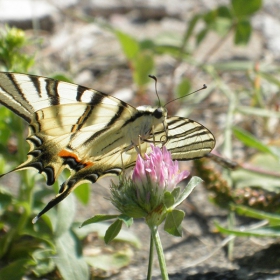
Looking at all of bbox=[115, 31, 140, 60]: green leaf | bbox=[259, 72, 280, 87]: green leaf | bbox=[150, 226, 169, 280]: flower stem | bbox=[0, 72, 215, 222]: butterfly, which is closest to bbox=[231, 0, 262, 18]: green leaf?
bbox=[259, 72, 280, 87]: green leaf

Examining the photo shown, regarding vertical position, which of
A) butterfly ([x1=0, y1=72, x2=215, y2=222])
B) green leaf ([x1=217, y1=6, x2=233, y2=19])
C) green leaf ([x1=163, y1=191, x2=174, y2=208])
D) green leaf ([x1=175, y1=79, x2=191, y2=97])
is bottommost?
green leaf ([x1=163, y1=191, x2=174, y2=208])

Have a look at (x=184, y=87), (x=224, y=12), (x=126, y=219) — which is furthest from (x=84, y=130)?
(x=224, y=12)

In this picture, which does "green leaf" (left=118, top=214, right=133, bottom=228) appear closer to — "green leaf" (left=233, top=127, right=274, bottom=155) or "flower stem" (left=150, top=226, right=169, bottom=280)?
"flower stem" (left=150, top=226, right=169, bottom=280)

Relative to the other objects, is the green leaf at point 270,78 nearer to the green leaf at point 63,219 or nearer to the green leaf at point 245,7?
the green leaf at point 245,7

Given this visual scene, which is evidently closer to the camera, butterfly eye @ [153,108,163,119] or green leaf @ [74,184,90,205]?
butterfly eye @ [153,108,163,119]

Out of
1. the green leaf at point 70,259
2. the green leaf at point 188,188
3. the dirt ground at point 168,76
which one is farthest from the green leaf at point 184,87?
the green leaf at point 188,188

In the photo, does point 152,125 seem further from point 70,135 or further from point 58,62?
point 58,62

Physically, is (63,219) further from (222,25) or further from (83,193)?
(222,25)
